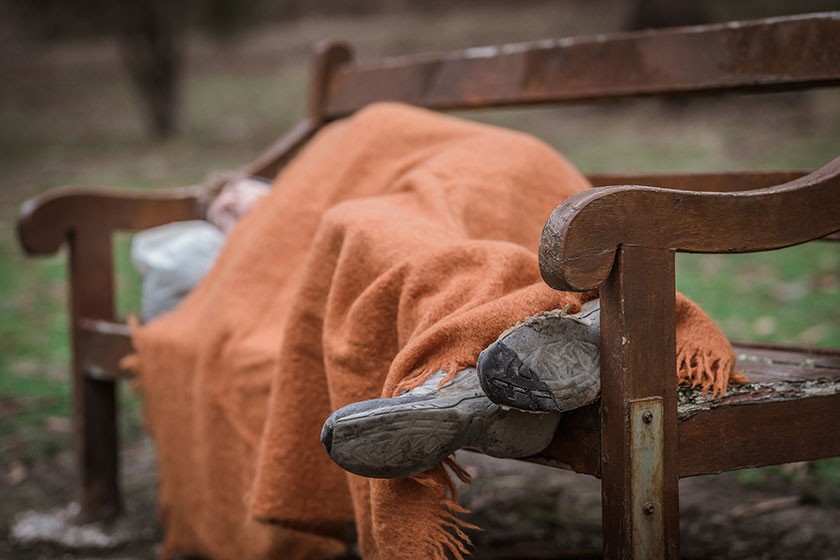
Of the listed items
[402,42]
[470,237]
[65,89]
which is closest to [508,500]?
[470,237]

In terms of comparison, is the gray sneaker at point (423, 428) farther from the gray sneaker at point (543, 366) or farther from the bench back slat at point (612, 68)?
the bench back slat at point (612, 68)

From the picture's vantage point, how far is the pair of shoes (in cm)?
118

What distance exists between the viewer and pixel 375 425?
1.21 metres

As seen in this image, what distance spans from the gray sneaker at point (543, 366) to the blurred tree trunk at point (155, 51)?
34.6 ft

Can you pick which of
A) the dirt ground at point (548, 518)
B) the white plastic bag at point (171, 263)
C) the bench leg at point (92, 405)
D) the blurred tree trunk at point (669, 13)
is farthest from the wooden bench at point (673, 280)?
the blurred tree trunk at point (669, 13)

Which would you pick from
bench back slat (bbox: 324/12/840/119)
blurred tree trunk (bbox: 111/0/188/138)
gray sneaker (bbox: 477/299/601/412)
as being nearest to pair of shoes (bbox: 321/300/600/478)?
gray sneaker (bbox: 477/299/601/412)

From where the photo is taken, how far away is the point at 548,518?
2633 millimetres

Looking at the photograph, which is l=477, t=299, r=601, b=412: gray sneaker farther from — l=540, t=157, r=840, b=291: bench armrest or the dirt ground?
the dirt ground

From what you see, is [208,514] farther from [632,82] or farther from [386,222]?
[632,82]

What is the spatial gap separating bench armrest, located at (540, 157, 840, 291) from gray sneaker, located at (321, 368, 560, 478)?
8.8 inches

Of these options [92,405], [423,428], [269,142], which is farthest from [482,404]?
[269,142]

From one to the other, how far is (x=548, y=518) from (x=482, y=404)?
1.47m

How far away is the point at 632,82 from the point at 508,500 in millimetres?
1246

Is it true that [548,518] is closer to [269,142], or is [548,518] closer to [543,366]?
[543,366]
